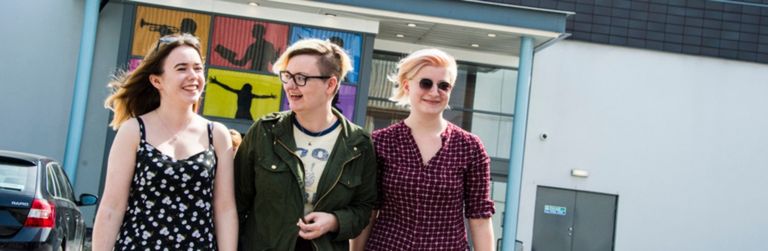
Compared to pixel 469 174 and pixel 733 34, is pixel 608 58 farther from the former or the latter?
pixel 469 174

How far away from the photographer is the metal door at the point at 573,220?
18828 millimetres

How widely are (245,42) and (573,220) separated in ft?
24.5

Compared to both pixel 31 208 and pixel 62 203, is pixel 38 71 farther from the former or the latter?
pixel 31 208

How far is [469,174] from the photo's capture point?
4.46 meters

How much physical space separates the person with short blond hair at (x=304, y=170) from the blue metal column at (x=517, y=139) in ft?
38.9

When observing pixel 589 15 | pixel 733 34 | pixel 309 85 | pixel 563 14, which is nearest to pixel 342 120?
pixel 309 85

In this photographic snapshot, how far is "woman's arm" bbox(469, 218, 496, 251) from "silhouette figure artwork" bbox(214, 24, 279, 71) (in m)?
11.6

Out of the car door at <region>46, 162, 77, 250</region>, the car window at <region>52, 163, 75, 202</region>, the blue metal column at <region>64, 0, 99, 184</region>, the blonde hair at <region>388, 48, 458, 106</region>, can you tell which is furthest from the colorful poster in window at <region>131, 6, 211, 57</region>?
the blonde hair at <region>388, 48, 458, 106</region>

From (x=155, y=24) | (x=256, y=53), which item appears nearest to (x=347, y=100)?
(x=256, y=53)

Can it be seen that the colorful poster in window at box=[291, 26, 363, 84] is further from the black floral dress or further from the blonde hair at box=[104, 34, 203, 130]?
the black floral dress

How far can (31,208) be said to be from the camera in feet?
25.3

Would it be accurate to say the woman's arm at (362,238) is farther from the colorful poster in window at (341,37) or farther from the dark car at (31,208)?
the colorful poster in window at (341,37)

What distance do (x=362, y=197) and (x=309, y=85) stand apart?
0.56 metres

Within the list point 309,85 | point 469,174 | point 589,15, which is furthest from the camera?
point 589,15
